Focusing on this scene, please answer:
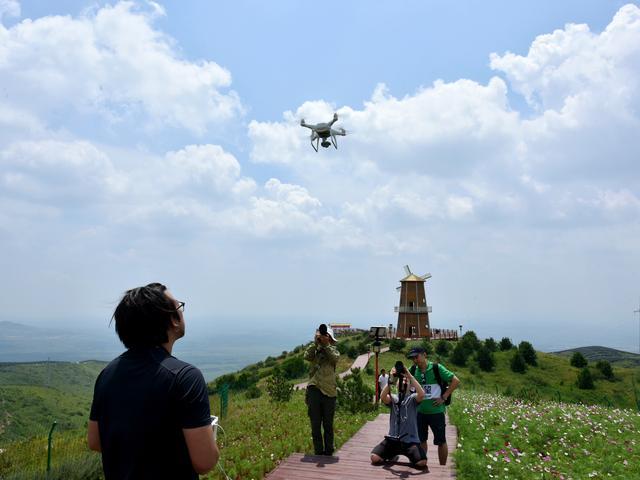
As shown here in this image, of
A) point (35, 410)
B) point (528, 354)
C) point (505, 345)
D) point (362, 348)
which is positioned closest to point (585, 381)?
point (528, 354)

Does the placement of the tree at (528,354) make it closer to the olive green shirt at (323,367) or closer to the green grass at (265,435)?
the green grass at (265,435)

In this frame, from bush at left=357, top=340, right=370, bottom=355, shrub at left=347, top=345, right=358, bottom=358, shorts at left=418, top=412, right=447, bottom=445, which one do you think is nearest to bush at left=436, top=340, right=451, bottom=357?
bush at left=357, top=340, right=370, bottom=355

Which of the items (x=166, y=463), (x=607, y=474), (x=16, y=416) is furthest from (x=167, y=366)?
(x=16, y=416)

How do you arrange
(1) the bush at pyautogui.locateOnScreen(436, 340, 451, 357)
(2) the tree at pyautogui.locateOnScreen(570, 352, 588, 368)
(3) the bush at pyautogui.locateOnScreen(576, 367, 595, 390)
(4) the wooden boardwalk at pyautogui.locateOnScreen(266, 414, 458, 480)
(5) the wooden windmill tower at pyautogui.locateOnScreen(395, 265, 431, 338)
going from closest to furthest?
(4) the wooden boardwalk at pyautogui.locateOnScreen(266, 414, 458, 480) < (3) the bush at pyautogui.locateOnScreen(576, 367, 595, 390) < (2) the tree at pyautogui.locateOnScreen(570, 352, 588, 368) < (1) the bush at pyautogui.locateOnScreen(436, 340, 451, 357) < (5) the wooden windmill tower at pyautogui.locateOnScreen(395, 265, 431, 338)

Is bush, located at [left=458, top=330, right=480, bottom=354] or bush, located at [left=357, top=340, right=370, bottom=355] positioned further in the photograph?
bush, located at [left=357, top=340, right=370, bottom=355]

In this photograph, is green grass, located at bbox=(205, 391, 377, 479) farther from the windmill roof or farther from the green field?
the windmill roof

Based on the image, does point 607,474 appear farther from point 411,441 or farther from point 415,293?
point 415,293

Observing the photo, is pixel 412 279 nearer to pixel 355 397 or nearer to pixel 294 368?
pixel 294 368
